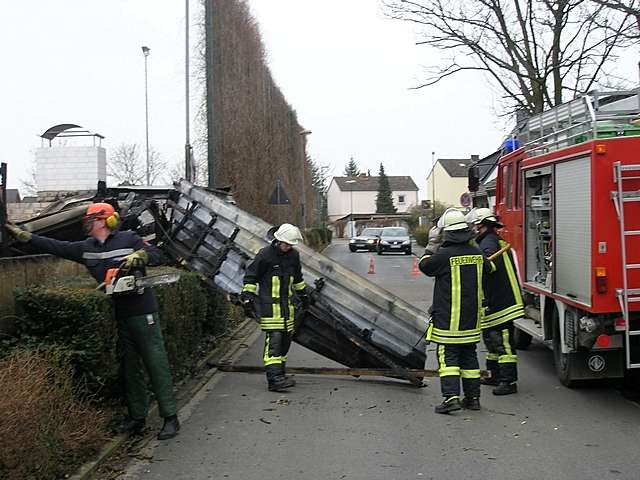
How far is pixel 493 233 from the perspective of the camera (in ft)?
28.0

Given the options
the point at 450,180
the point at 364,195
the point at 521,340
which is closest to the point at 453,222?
the point at 521,340

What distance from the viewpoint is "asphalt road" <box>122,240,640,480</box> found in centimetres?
564

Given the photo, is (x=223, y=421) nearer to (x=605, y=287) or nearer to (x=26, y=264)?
(x=26, y=264)

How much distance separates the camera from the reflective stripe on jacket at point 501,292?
8172 millimetres

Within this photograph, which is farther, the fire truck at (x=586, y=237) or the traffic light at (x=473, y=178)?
the traffic light at (x=473, y=178)

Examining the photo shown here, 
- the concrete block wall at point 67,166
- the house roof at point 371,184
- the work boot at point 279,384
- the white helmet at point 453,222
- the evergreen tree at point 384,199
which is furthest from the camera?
the house roof at point 371,184

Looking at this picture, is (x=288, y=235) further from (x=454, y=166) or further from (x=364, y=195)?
(x=364, y=195)

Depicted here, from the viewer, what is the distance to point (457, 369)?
728 cm

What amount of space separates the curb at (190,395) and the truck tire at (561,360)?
12.9 ft

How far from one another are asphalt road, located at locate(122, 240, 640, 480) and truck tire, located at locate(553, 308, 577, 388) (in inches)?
4.9

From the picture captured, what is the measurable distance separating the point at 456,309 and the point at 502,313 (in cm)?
110

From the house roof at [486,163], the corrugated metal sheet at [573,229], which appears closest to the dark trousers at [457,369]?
the corrugated metal sheet at [573,229]

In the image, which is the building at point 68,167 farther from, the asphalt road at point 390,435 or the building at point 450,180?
the building at point 450,180

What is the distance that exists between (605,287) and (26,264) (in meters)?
5.14
